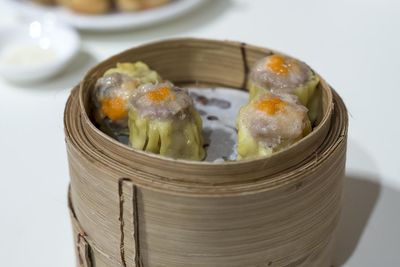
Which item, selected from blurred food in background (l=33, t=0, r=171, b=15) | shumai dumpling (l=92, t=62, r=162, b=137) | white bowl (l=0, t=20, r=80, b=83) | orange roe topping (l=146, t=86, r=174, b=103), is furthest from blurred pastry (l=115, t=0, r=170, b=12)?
orange roe topping (l=146, t=86, r=174, b=103)

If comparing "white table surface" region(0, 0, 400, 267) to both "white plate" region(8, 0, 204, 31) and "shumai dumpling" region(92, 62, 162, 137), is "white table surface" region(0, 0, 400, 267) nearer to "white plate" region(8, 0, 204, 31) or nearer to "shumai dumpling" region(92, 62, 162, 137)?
"white plate" region(8, 0, 204, 31)

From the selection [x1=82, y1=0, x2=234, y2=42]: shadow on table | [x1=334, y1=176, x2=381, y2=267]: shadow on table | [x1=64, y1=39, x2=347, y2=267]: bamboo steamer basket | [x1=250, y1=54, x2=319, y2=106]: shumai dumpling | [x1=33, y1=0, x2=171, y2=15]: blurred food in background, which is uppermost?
[x1=250, y1=54, x2=319, y2=106]: shumai dumpling

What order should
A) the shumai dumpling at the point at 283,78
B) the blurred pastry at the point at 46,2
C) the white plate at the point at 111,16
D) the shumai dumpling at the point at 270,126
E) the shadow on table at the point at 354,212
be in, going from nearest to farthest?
the shumai dumpling at the point at 270,126 → the shumai dumpling at the point at 283,78 → the shadow on table at the point at 354,212 → the white plate at the point at 111,16 → the blurred pastry at the point at 46,2

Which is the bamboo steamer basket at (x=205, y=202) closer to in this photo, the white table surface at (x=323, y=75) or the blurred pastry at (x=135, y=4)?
the white table surface at (x=323, y=75)

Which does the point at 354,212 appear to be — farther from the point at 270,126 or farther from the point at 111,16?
the point at 111,16

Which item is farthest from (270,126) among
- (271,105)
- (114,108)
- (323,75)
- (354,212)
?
(323,75)

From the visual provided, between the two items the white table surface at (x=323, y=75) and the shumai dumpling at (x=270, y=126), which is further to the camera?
the white table surface at (x=323, y=75)

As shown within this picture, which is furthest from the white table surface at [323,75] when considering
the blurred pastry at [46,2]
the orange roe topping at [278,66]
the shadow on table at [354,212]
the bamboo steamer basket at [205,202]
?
the orange roe topping at [278,66]
